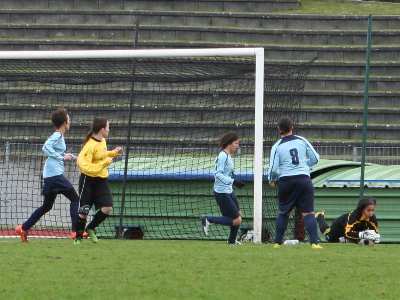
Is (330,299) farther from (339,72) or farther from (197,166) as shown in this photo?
(339,72)

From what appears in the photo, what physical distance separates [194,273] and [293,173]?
3720mm

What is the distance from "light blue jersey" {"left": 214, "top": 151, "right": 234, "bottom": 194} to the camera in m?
13.9

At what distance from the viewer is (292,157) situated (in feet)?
42.2

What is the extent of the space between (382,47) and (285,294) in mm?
17279

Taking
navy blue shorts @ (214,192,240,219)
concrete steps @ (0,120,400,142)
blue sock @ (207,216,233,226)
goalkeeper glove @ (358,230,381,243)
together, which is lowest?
goalkeeper glove @ (358,230,381,243)

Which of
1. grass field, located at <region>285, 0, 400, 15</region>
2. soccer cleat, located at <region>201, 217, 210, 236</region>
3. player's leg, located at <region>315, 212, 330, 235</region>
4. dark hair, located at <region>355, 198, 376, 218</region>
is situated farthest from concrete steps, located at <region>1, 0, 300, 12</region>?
dark hair, located at <region>355, 198, 376, 218</region>

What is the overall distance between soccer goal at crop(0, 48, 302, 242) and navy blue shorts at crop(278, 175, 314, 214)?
1.39 meters

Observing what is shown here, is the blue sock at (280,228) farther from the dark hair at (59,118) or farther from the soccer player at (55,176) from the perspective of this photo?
the dark hair at (59,118)

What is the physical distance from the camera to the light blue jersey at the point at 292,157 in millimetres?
12859

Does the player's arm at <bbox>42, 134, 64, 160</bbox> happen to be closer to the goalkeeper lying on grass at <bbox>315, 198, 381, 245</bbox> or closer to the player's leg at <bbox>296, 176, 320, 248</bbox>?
the player's leg at <bbox>296, 176, 320, 248</bbox>

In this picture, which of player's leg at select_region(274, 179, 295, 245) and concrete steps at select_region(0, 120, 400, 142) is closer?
player's leg at select_region(274, 179, 295, 245)

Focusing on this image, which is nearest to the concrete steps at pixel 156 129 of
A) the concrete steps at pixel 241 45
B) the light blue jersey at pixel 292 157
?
the concrete steps at pixel 241 45

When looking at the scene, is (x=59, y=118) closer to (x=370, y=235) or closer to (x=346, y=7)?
(x=370, y=235)

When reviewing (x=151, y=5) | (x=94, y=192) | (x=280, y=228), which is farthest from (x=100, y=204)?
(x=151, y=5)
